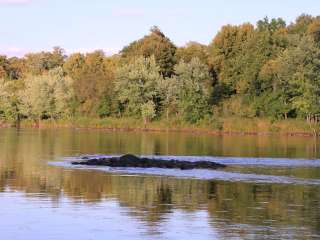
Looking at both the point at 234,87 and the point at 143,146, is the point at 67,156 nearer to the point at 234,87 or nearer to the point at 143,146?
the point at 143,146

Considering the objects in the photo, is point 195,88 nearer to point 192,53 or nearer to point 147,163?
point 192,53

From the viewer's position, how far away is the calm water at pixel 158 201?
1934 centimetres

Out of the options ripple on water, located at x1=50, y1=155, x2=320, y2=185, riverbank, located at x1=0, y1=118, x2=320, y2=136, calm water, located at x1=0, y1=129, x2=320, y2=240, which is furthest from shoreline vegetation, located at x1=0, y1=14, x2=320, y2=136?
calm water, located at x1=0, y1=129, x2=320, y2=240

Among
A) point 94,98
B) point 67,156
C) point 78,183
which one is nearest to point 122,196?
point 78,183

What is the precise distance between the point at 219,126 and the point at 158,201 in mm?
66596

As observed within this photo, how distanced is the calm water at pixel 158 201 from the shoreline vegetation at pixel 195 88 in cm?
4605

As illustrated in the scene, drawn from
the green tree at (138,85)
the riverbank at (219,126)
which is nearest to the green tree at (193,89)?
the riverbank at (219,126)

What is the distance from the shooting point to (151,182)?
1260 inches

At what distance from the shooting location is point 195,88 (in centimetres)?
9725

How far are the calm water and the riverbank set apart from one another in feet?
145

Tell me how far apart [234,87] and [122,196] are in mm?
75204

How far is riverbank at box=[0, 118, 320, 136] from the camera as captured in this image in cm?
8733

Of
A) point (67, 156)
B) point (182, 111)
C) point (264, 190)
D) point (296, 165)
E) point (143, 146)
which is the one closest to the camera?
point (264, 190)

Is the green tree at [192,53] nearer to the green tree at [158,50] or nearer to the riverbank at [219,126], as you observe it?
the green tree at [158,50]
